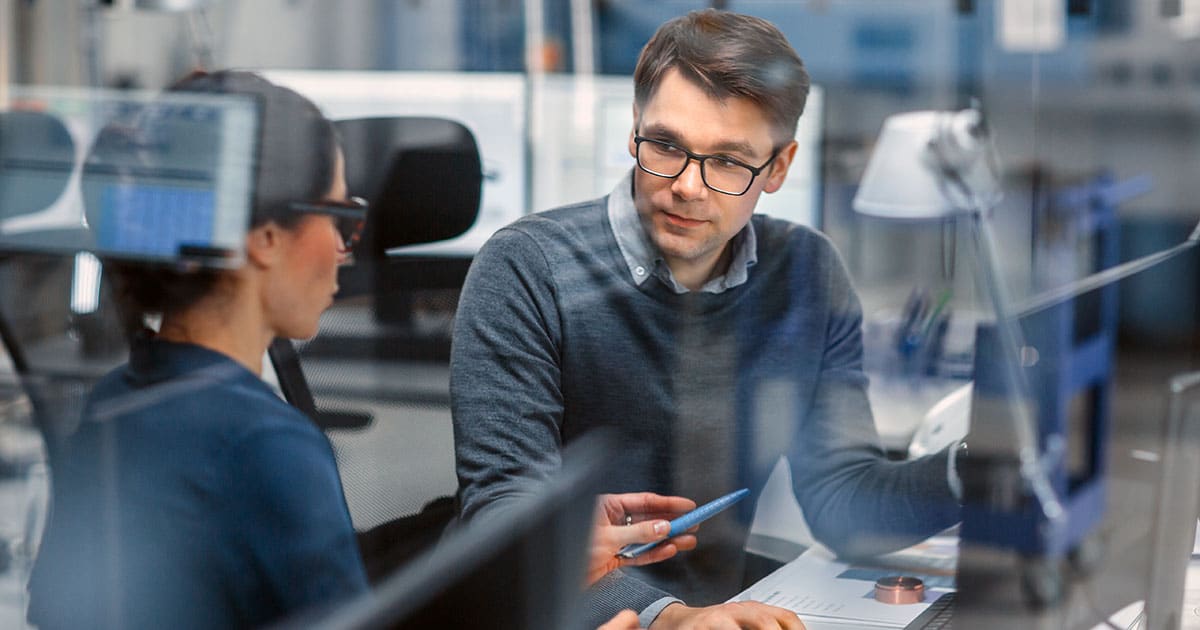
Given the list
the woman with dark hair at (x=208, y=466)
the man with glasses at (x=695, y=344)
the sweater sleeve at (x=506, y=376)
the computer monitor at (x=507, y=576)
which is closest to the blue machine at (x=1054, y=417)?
the man with glasses at (x=695, y=344)

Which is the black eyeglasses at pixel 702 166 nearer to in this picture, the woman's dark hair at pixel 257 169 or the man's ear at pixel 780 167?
the man's ear at pixel 780 167

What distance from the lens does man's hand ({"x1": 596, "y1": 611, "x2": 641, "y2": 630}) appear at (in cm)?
118

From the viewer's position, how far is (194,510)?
42.0 inches

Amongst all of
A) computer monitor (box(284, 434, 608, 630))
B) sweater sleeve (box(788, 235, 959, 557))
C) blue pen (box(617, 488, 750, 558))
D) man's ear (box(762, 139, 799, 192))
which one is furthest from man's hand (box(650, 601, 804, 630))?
computer monitor (box(284, 434, 608, 630))

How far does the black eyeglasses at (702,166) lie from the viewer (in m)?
1.31

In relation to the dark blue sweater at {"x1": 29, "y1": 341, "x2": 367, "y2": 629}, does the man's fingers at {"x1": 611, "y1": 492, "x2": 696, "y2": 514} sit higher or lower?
lower

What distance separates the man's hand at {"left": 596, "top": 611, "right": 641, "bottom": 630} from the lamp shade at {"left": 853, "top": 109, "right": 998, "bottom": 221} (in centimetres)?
65

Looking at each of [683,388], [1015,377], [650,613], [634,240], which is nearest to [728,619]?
[650,613]

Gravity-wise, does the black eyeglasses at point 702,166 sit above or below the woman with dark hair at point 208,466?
above

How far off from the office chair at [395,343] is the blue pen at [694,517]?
22 centimetres

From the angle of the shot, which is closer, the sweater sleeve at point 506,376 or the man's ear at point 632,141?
the sweater sleeve at point 506,376

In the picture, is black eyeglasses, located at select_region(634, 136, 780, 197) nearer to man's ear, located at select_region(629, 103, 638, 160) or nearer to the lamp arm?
man's ear, located at select_region(629, 103, 638, 160)

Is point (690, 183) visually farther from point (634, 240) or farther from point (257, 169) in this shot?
point (257, 169)

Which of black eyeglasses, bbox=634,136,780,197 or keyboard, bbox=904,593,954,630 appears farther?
black eyeglasses, bbox=634,136,780,197
